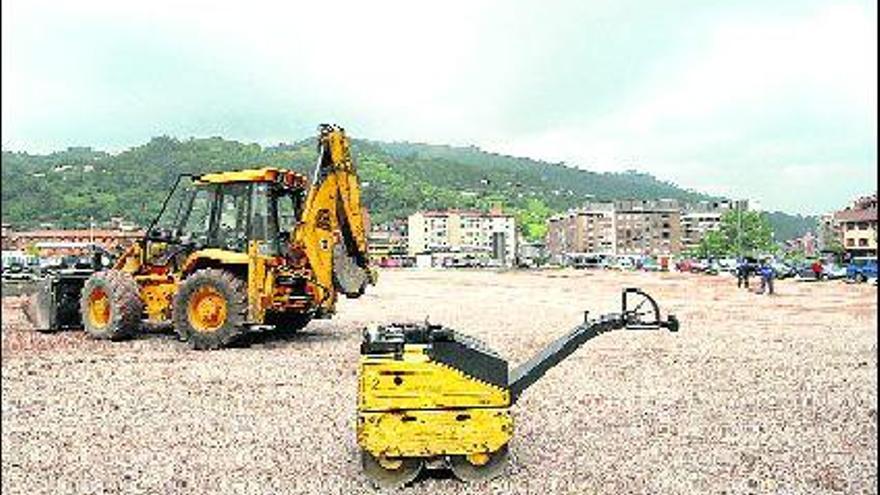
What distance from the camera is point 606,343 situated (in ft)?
51.5

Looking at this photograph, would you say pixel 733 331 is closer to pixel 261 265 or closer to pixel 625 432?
pixel 261 265

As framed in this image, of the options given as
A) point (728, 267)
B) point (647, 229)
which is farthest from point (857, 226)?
point (647, 229)

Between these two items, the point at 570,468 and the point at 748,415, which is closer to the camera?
the point at 570,468

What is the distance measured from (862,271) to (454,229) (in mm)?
146826

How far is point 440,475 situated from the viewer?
6.76 m

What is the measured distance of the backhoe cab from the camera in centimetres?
1468

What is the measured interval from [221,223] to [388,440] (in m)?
9.84

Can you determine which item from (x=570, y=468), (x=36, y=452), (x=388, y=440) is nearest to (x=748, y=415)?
(x=570, y=468)

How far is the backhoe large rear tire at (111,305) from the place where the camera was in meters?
15.3

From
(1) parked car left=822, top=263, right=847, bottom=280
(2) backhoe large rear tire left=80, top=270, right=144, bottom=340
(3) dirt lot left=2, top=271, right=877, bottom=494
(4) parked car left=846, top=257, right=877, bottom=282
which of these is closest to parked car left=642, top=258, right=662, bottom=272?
(1) parked car left=822, top=263, right=847, bottom=280

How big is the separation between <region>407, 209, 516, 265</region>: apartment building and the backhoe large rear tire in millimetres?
156192

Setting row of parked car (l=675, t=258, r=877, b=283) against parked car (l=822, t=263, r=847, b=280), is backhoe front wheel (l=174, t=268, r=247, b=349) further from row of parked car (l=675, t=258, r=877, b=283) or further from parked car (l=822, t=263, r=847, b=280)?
parked car (l=822, t=263, r=847, b=280)

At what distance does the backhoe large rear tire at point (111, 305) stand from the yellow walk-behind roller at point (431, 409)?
33.0ft

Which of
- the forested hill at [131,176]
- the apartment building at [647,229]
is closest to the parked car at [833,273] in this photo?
the forested hill at [131,176]
